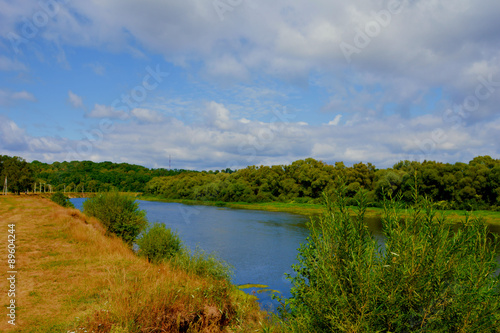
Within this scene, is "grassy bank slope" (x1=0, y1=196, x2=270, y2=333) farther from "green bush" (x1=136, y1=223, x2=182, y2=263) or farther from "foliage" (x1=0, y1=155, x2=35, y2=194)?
"foliage" (x1=0, y1=155, x2=35, y2=194)

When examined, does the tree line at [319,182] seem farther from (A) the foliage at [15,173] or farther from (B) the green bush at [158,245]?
(B) the green bush at [158,245]

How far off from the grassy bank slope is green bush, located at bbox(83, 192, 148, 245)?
6927 millimetres

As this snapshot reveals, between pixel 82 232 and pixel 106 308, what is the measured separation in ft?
38.4

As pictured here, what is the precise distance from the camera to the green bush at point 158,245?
53.3ft

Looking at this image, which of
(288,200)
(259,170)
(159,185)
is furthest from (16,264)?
(159,185)

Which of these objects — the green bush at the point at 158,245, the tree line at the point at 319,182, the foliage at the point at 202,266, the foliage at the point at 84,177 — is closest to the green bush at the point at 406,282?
the foliage at the point at 202,266

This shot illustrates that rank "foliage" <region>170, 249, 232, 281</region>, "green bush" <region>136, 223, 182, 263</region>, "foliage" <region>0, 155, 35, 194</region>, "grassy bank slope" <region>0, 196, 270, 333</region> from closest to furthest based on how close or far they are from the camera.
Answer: "grassy bank slope" <region>0, 196, 270, 333</region>
"foliage" <region>170, 249, 232, 281</region>
"green bush" <region>136, 223, 182, 263</region>
"foliage" <region>0, 155, 35, 194</region>

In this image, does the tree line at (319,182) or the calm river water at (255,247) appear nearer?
the calm river water at (255,247)

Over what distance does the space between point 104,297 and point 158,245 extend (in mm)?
7737

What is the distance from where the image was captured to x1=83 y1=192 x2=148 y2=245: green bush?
22297 mm

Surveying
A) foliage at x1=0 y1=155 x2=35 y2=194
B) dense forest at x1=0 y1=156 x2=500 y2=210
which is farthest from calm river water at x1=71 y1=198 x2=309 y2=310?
foliage at x1=0 y1=155 x2=35 y2=194

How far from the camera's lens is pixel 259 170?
97.9m

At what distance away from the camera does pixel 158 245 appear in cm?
1636

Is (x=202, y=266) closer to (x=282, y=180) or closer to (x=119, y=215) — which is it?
(x=119, y=215)
